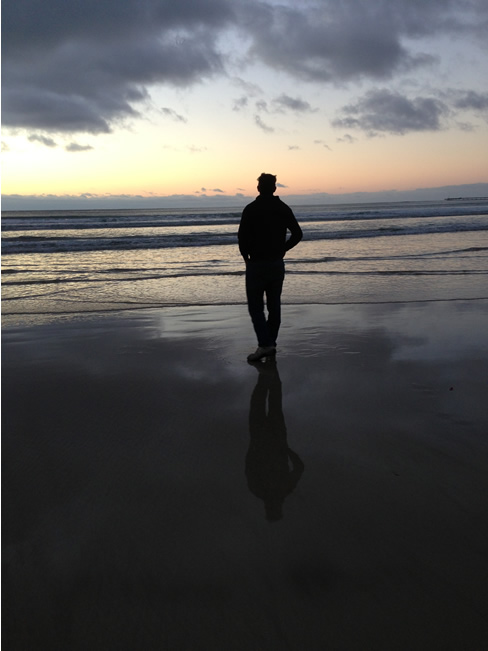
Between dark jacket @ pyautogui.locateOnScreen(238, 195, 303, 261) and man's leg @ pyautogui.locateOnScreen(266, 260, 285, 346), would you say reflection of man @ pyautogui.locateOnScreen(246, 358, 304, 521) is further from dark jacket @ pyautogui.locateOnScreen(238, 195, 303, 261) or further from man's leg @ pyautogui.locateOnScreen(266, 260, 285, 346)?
dark jacket @ pyautogui.locateOnScreen(238, 195, 303, 261)

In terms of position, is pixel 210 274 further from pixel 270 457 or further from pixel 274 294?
pixel 270 457

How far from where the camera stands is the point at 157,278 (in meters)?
11.6

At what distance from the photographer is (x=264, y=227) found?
5.19 m

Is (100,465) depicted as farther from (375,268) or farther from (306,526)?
(375,268)

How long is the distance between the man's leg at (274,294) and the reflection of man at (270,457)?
1.24m

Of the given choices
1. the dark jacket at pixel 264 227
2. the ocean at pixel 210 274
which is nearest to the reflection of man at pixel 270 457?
the dark jacket at pixel 264 227

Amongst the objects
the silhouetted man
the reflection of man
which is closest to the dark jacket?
the silhouetted man

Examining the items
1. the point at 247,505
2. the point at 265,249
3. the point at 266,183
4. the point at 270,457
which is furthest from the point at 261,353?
the point at 247,505

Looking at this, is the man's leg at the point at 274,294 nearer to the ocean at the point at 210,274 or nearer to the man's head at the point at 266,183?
the man's head at the point at 266,183

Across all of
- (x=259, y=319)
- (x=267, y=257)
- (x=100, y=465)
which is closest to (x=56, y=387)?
(x=100, y=465)

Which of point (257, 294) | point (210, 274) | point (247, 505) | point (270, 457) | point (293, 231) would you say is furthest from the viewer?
point (210, 274)

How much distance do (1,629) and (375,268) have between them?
37.8 ft

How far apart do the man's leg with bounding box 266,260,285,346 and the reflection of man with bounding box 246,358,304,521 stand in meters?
1.24

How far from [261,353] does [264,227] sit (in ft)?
4.17
